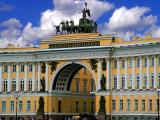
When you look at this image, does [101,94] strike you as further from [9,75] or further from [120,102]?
[9,75]

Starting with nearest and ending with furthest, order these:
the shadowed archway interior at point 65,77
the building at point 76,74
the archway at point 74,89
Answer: the building at point 76,74 < the shadowed archway interior at point 65,77 < the archway at point 74,89

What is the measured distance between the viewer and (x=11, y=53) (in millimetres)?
104812

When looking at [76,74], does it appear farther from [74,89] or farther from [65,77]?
[65,77]

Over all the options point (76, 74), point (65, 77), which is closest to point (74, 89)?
point (76, 74)

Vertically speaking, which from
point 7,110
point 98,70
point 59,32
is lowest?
point 7,110

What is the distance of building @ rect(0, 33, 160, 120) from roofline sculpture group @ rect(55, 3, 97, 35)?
58.1 inches

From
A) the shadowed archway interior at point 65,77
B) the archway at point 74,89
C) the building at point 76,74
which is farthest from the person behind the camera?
the archway at point 74,89

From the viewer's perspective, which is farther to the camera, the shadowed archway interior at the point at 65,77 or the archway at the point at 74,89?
the archway at the point at 74,89

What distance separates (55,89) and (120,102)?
43.2 feet

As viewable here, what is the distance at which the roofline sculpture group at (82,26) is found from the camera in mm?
99938

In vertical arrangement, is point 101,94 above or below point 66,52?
below

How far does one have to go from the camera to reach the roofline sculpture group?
99.9 metres

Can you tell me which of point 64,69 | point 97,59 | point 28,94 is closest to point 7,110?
point 28,94

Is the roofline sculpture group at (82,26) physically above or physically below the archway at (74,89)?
above
